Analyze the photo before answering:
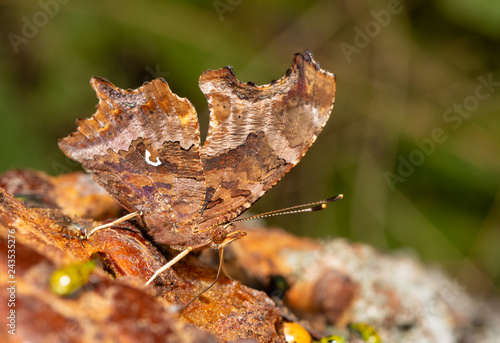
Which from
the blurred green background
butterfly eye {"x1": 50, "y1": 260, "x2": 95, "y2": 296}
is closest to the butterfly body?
butterfly eye {"x1": 50, "y1": 260, "x2": 95, "y2": 296}

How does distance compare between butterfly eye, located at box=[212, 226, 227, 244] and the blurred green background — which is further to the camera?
the blurred green background

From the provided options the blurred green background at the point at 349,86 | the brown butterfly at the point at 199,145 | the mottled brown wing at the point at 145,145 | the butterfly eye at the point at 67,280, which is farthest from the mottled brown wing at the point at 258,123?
the blurred green background at the point at 349,86

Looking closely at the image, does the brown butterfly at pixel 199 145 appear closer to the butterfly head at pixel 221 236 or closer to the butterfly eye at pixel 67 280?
the butterfly head at pixel 221 236

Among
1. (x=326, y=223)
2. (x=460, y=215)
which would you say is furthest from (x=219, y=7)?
(x=460, y=215)

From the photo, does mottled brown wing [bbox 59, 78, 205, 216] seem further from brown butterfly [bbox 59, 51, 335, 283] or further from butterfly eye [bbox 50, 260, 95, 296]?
butterfly eye [bbox 50, 260, 95, 296]

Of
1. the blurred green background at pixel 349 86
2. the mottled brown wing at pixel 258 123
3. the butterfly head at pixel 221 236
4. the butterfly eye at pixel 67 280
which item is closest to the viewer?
the butterfly eye at pixel 67 280

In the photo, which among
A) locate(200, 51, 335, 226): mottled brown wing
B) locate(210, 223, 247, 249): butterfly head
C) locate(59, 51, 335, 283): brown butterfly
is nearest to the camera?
locate(210, 223, 247, 249): butterfly head

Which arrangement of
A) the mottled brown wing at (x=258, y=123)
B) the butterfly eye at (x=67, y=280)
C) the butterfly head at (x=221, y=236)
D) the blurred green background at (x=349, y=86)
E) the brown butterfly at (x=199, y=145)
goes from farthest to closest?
1. the blurred green background at (x=349, y=86)
2. the mottled brown wing at (x=258, y=123)
3. the brown butterfly at (x=199, y=145)
4. the butterfly head at (x=221, y=236)
5. the butterfly eye at (x=67, y=280)
